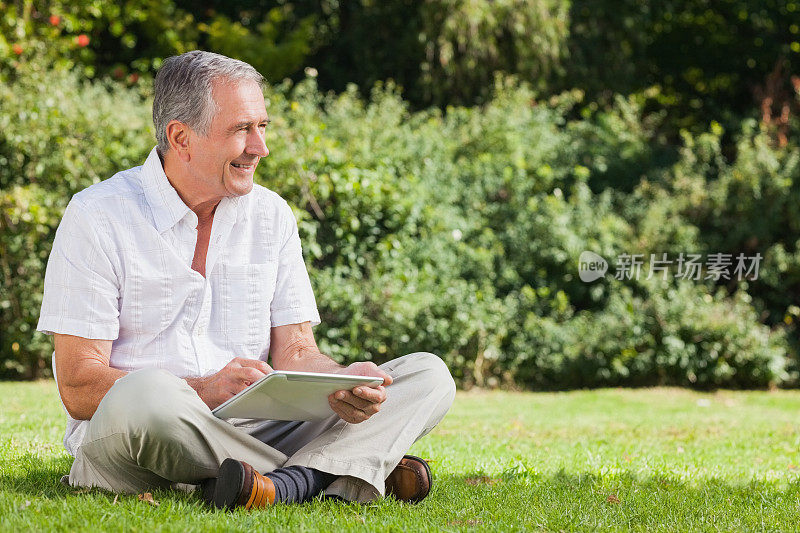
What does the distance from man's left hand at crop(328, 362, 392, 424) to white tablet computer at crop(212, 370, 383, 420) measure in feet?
0.09

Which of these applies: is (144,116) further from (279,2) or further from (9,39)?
(279,2)

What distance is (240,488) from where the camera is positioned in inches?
103

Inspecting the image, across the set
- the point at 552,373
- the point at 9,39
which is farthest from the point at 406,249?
the point at 9,39

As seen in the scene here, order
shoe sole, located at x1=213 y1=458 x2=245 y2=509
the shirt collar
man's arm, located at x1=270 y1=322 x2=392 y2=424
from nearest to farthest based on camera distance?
shoe sole, located at x1=213 y1=458 x2=245 y2=509
man's arm, located at x1=270 y1=322 x2=392 y2=424
the shirt collar

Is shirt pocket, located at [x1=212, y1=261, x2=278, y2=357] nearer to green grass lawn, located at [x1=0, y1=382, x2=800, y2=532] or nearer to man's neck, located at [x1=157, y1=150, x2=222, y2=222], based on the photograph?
man's neck, located at [x1=157, y1=150, x2=222, y2=222]

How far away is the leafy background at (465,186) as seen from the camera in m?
8.15

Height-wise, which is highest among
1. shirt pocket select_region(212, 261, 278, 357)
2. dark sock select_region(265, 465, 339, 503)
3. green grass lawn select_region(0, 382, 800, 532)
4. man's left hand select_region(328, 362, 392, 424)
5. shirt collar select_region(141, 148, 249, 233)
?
shirt collar select_region(141, 148, 249, 233)

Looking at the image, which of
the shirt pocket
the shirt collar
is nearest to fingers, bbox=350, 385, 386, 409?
the shirt pocket

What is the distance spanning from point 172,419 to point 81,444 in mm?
419

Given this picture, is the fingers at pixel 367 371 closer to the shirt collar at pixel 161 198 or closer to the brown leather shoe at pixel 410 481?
the brown leather shoe at pixel 410 481

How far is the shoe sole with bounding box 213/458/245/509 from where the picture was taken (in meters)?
2.62

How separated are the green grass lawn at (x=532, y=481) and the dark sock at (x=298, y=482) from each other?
2.1 inches

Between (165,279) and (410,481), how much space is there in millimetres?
1036

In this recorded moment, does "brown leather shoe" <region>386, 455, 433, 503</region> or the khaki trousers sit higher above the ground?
the khaki trousers
